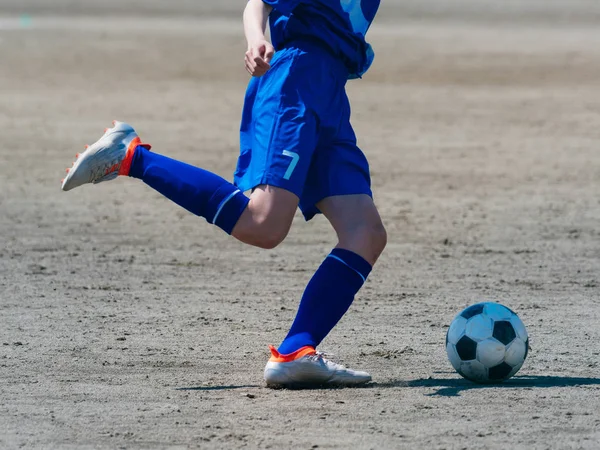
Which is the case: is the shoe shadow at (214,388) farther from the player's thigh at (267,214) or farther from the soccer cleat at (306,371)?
the player's thigh at (267,214)

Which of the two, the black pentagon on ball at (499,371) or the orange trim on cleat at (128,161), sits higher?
the orange trim on cleat at (128,161)

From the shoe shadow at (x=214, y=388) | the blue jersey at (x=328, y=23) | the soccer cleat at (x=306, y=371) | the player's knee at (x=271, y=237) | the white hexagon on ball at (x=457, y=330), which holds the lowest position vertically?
the shoe shadow at (x=214, y=388)

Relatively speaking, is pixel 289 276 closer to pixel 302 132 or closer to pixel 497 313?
pixel 497 313

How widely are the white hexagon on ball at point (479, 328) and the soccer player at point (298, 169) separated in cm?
47

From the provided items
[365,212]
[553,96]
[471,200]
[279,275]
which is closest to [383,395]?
[365,212]

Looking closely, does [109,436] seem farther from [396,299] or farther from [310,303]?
[396,299]

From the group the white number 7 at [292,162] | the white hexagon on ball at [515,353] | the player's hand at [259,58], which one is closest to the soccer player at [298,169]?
the white number 7 at [292,162]

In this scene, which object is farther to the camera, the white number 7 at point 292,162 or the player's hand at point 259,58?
the white number 7 at point 292,162

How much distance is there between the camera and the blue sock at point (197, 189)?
176 inches

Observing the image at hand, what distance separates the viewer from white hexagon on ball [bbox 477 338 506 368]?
451 centimetres

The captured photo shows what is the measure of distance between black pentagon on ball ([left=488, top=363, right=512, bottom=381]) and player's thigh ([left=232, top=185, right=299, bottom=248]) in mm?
1021

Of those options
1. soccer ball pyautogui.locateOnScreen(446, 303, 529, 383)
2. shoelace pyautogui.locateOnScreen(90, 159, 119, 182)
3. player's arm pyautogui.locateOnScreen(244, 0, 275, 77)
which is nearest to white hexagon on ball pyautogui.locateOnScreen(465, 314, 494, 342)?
soccer ball pyautogui.locateOnScreen(446, 303, 529, 383)

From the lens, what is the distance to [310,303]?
457 centimetres

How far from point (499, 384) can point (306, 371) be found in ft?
2.65
